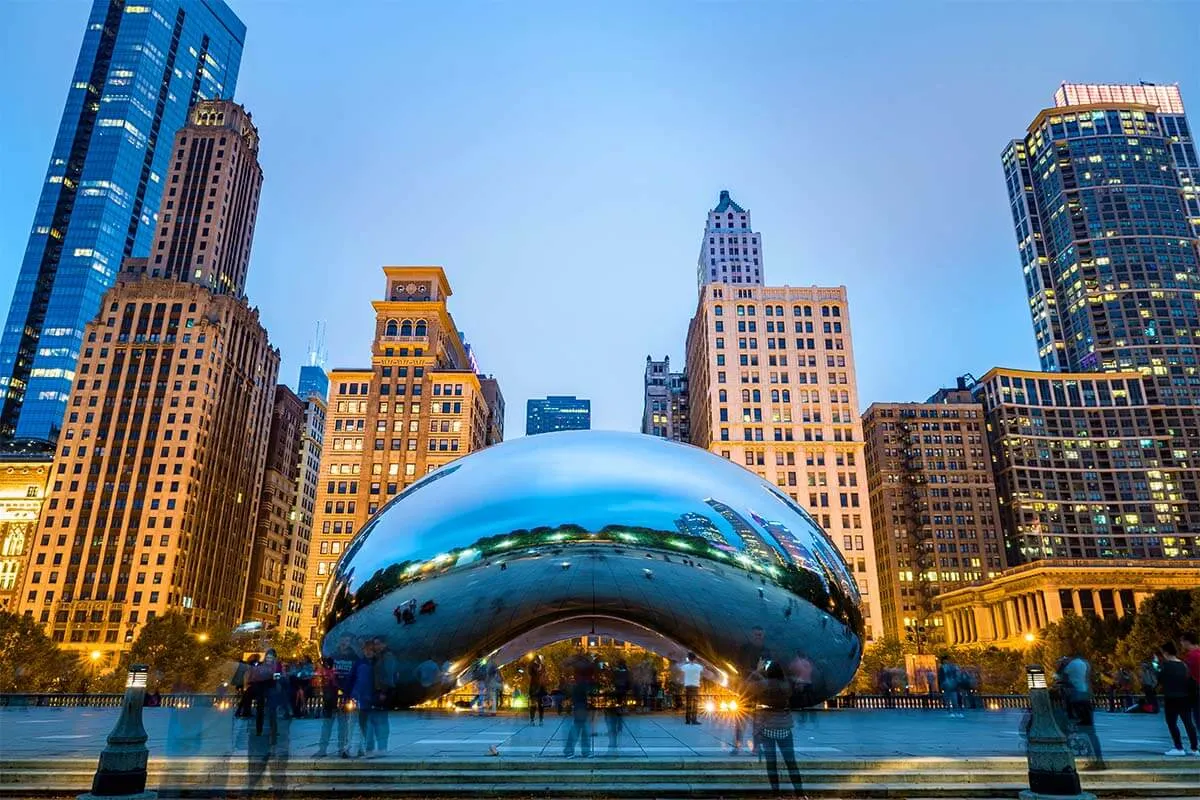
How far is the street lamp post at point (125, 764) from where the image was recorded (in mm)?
7836

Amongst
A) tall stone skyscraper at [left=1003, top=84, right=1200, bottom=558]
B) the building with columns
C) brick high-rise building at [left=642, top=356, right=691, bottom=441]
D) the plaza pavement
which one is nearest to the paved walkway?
the plaza pavement

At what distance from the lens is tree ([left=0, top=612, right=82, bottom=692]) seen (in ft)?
188

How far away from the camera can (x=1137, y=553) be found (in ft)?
457

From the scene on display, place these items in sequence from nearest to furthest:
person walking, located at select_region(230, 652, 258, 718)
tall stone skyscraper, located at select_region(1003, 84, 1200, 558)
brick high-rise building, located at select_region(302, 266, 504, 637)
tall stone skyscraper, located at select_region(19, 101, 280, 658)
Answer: person walking, located at select_region(230, 652, 258, 718) → tall stone skyscraper, located at select_region(19, 101, 280, 658) → brick high-rise building, located at select_region(302, 266, 504, 637) → tall stone skyscraper, located at select_region(1003, 84, 1200, 558)

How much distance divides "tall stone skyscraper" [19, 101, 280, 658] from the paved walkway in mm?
100394

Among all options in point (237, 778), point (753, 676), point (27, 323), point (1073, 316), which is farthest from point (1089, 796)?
point (1073, 316)

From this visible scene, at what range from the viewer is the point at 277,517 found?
145 meters

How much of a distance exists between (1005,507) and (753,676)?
154590 millimetres

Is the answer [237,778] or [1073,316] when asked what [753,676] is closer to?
[237,778]

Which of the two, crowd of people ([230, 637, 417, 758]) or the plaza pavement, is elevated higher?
crowd of people ([230, 637, 417, 758])

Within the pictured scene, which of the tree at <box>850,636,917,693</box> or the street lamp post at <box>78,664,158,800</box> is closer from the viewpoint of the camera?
the street lamp post at <box>78,664,158,800</box>

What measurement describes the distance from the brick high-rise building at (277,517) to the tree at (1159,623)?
125 meters

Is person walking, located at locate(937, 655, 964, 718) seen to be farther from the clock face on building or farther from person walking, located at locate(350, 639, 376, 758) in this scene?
the clock face on building

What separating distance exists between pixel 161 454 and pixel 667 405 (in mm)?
100583
